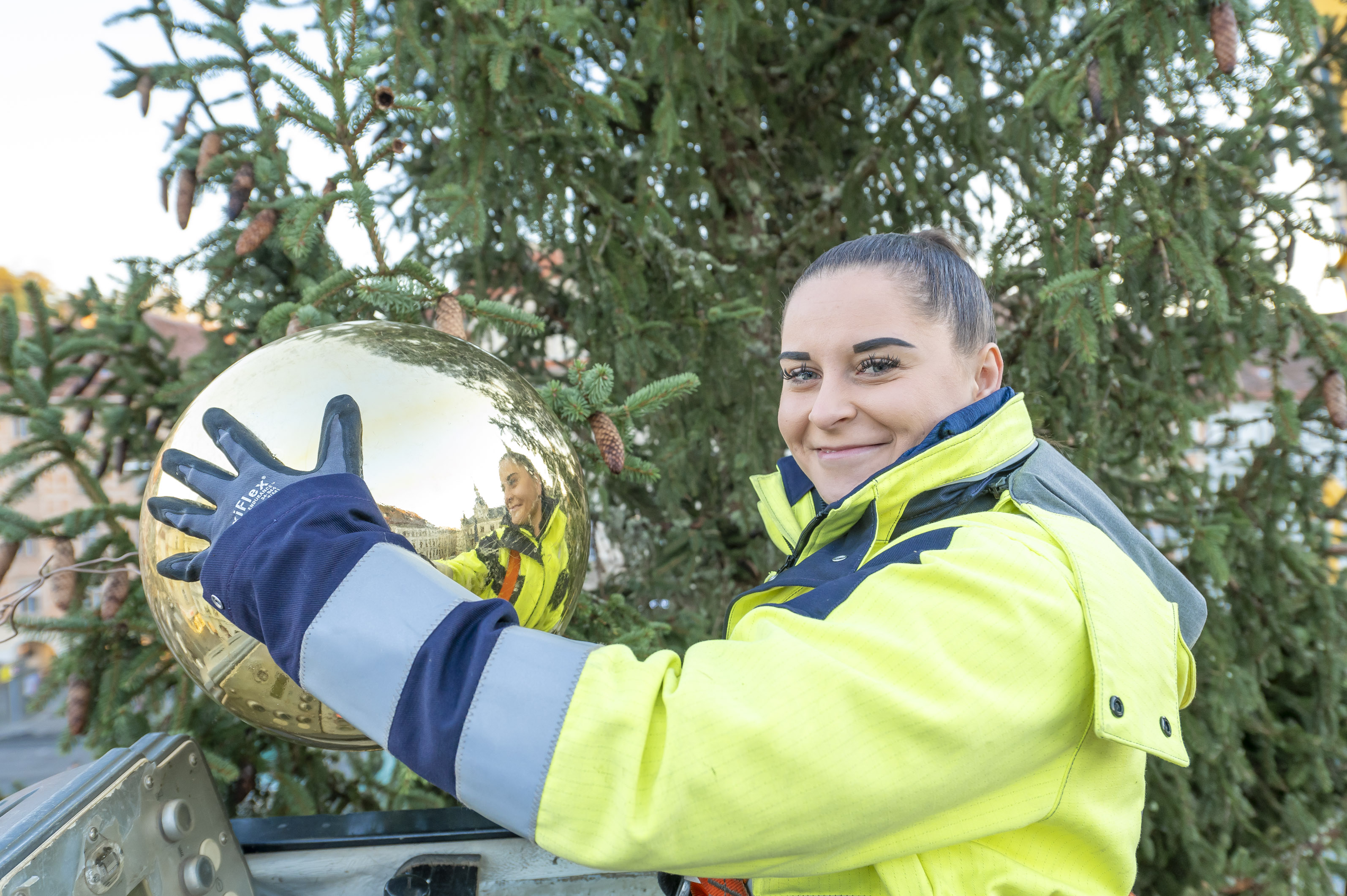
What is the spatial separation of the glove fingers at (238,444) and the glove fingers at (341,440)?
4 centimetres

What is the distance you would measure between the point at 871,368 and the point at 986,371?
25 centimetres

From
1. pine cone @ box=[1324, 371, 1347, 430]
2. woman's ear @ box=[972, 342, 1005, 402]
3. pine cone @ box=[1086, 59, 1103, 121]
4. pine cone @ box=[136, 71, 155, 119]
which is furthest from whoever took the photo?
pine cone @ box=[1324, 371, 1347, 430]

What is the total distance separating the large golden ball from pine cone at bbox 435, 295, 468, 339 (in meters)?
0.37

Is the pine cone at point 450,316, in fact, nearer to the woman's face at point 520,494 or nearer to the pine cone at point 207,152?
the woman's face at point 520,494

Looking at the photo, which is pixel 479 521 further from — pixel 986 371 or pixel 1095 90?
pixel 1095 90

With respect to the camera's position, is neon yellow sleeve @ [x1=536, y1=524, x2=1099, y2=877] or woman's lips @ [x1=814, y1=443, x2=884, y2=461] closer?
neon yellow sleeve @ [x1=536, y1=524, x2=1099, y2=877]

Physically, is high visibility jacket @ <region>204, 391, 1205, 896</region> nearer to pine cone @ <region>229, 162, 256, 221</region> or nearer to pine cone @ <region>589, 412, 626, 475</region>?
pine cone @ <region>589, 412, 626, 475</region>

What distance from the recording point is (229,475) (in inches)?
Result: 45.4

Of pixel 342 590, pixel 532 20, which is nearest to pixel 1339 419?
pixel 532 20

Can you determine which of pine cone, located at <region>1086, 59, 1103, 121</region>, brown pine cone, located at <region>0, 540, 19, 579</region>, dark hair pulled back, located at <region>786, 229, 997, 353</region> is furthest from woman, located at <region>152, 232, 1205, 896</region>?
pine cone, located at <region>1086, 59, 1103, 121</region>

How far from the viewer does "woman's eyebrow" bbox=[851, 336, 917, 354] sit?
1.34 m

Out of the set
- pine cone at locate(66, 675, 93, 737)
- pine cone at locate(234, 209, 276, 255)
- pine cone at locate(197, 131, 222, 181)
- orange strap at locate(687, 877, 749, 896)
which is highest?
pine cone at locate(197, 131, 222, 181)

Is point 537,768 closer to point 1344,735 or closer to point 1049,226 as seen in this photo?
point 1049,226

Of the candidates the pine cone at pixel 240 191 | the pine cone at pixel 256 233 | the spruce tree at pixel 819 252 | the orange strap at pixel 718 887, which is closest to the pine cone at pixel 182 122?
the spruce tree at pixel 819 252
